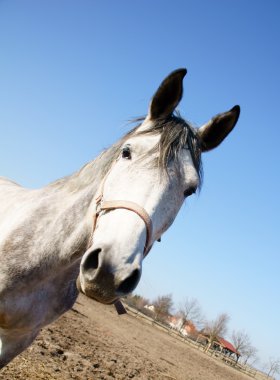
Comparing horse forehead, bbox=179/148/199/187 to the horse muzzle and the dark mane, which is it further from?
the horse muzzle

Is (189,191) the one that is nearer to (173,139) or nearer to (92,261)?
(173,139)

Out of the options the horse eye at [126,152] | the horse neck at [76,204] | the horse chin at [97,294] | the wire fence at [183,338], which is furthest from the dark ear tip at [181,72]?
the wire fence at [183,338]

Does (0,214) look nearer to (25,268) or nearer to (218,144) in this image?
(25,268)

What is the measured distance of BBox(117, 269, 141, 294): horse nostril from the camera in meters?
2.05

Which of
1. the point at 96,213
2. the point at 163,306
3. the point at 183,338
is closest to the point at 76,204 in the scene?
the point at 96,213

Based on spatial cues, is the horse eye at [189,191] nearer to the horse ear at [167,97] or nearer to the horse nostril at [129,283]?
the horse ear at [167,97]

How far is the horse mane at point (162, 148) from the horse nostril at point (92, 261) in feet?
3.14

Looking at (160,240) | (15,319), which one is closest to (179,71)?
(160,240)

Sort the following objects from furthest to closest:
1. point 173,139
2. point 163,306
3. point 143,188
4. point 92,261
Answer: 1. point 163,306
2. point 173,139
3. point 143,188
4. point 92,261

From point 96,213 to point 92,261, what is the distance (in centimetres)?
57

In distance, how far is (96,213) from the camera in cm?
266

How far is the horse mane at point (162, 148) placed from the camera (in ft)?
9.50

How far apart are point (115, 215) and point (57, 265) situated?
1135 mm

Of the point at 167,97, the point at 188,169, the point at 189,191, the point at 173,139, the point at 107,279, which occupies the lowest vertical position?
the point at 107,279
